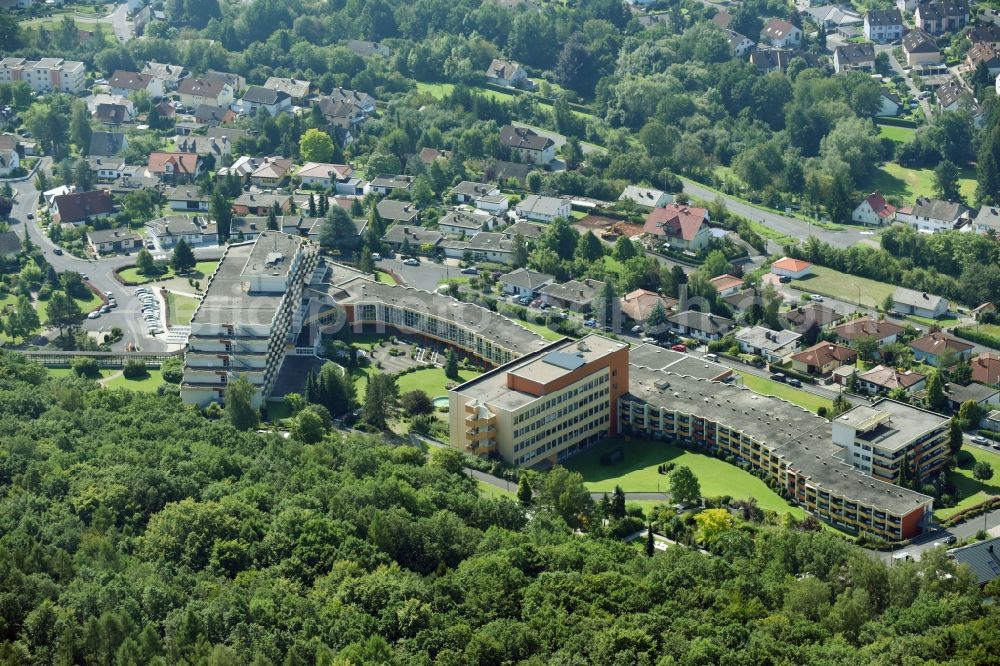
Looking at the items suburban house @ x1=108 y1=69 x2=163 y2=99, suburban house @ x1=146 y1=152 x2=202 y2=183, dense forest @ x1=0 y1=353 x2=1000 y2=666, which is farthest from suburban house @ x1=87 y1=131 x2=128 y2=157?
dense forest @ x1=0 y1=353 x2=1000 y2=666

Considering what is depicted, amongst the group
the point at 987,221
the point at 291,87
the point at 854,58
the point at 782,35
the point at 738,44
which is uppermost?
the point at 782,35

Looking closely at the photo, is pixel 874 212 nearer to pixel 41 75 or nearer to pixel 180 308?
pixel 180 308

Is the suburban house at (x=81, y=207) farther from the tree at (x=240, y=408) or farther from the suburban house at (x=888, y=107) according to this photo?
the suburban house at (x=888, y=107)

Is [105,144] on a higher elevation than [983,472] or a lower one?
lower

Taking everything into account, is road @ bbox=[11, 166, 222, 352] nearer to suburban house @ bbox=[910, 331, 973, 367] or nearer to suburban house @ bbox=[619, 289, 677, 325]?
suburban house @ bbox=[619, 289, 677, 325]

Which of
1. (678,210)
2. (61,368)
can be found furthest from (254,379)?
(678,210)

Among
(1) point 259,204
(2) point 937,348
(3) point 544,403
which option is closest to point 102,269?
(1) point 259,204

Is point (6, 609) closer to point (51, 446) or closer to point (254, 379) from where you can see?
point (51, 446)

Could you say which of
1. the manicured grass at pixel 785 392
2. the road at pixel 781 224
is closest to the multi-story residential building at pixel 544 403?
the manicured grass at pixel 785 392
